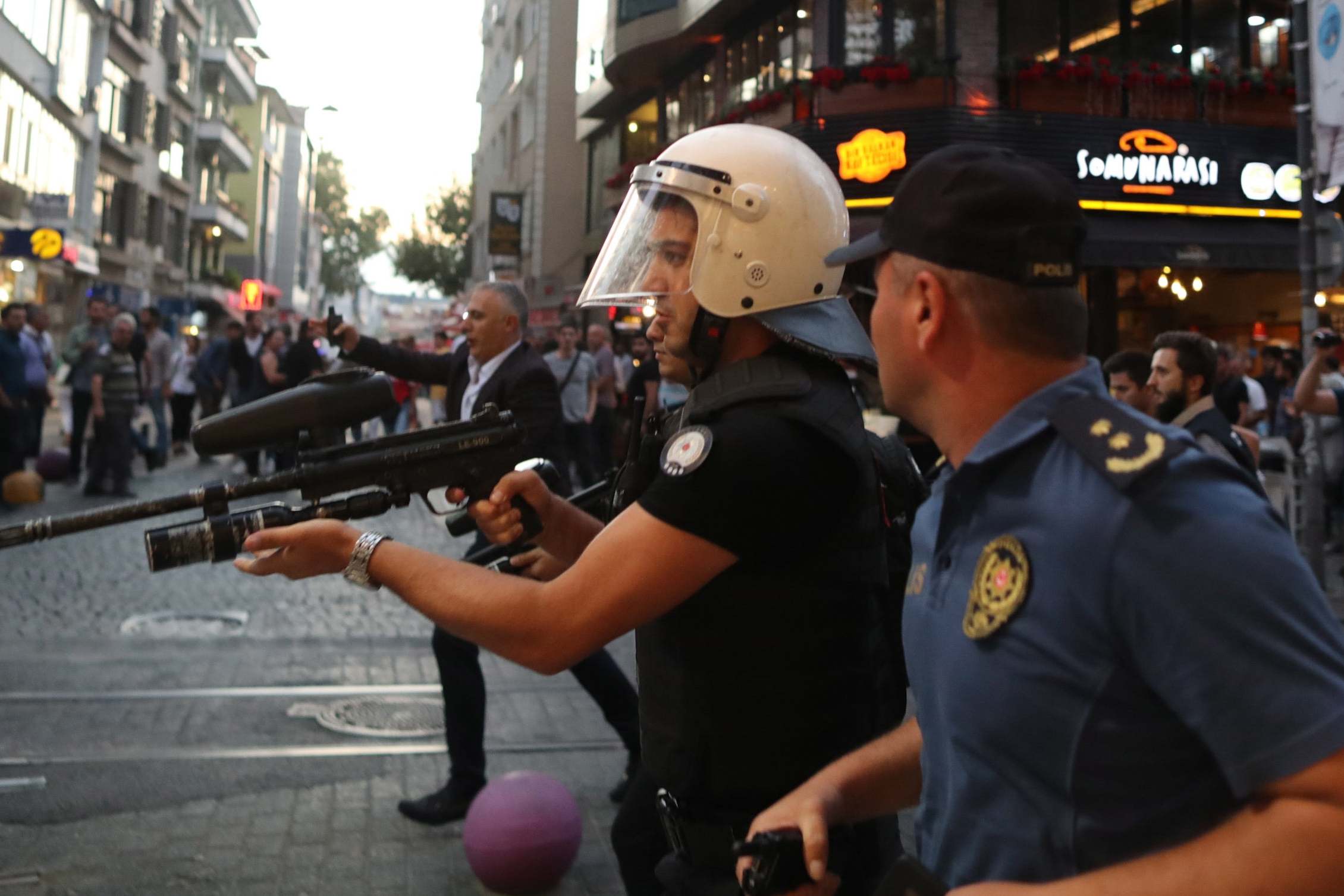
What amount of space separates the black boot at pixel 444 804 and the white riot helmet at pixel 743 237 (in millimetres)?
2753

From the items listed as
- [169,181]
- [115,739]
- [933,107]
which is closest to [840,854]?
[115,739]

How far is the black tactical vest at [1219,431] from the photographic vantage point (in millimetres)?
5309

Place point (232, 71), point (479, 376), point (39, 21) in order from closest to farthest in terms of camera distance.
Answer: point (479, 376) < point (39, 21) < point (232, 71)

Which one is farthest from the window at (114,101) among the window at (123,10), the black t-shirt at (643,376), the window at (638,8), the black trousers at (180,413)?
the black t-shirt at (643,376)

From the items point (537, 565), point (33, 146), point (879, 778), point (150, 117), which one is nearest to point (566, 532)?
point (537, 565)

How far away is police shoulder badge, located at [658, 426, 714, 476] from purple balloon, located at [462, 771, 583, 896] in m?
2.43

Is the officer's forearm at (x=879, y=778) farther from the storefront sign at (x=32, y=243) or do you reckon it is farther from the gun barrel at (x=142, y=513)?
the storefront sign at (x=32, y=243)

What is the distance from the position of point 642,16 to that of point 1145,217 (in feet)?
37.5

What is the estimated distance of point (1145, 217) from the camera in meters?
20.4

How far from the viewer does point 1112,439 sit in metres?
1.32

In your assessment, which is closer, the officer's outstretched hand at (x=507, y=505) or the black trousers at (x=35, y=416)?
the officer's outstretched hand at (x=507, y=505)

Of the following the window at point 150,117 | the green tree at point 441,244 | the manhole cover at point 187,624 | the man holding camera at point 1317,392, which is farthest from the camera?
the green tree at point 441,244

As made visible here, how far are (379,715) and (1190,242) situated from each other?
16780 millimetres

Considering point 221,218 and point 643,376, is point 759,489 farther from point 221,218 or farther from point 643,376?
point 221,218
